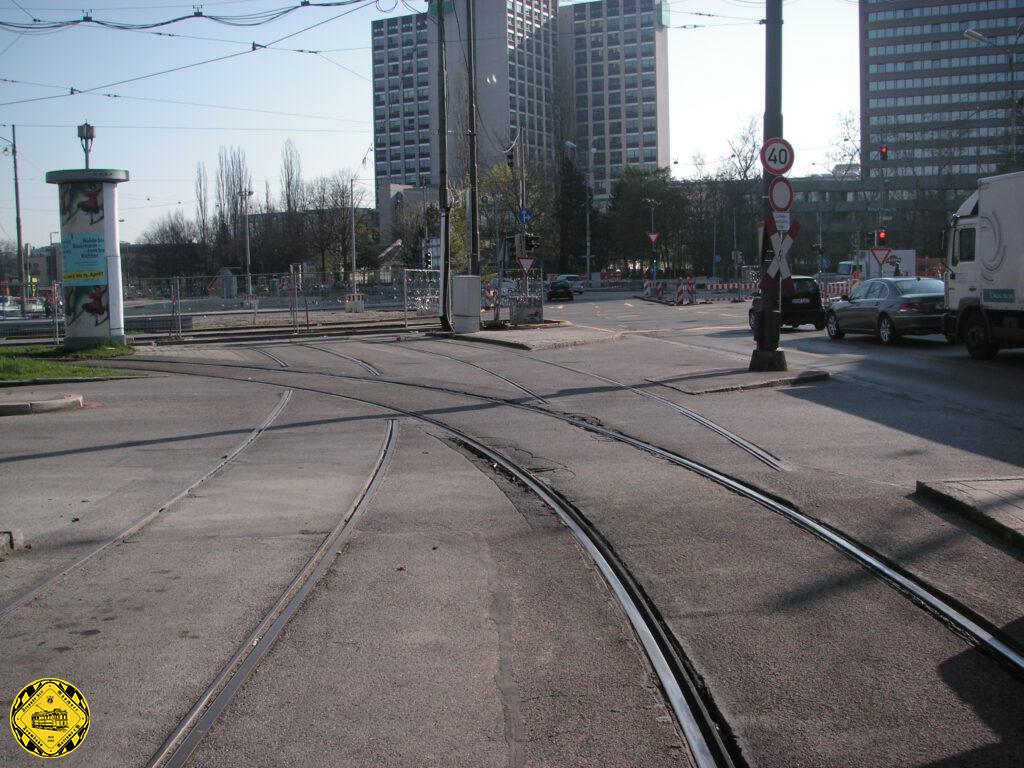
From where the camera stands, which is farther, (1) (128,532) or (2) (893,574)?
(1) (128,532)

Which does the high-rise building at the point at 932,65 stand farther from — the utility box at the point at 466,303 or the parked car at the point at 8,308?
the utility box at the point at 466,303

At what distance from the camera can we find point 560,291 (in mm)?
60938

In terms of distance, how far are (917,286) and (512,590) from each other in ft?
64.9

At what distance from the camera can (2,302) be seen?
1943 inches

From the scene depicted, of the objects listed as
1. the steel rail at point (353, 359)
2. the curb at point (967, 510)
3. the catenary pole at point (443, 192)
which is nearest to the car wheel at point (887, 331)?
the steel rail at point (353, 359)

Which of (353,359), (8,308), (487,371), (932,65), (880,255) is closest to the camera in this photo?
(487,371)

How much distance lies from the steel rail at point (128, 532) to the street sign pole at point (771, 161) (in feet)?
29.5

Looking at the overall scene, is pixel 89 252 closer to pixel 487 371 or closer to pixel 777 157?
pixel 487 371

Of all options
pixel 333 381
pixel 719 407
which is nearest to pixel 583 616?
pixel 719 407

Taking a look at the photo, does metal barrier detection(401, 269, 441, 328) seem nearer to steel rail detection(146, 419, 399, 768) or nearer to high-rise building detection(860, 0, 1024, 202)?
steel rail detection(146, 419, 399, 768)

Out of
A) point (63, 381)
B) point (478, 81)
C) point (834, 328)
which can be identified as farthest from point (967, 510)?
point (478, 81)

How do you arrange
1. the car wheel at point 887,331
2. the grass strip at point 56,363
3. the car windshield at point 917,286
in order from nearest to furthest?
the grass strip at point 56,363 → the car wheel at point 887,331 → the car windshield at point 917,286

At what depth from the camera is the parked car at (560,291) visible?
60844mm

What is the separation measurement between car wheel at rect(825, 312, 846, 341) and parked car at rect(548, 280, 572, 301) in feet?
119
